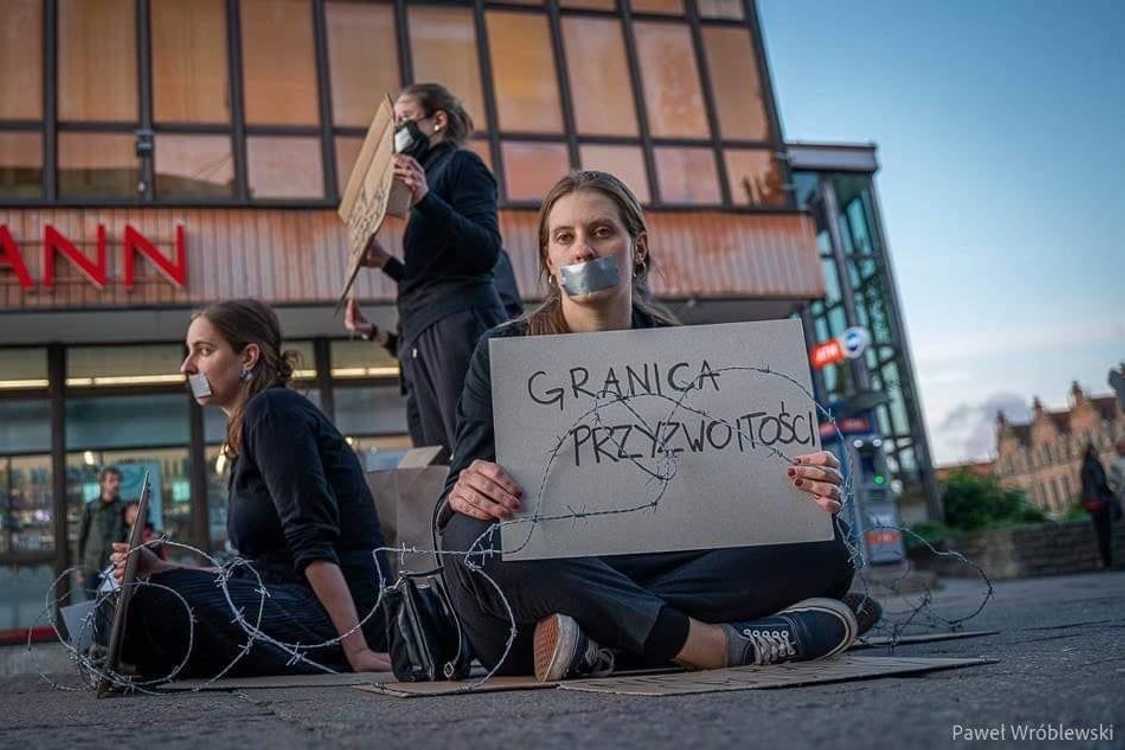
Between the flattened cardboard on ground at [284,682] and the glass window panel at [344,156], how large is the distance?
8.78m

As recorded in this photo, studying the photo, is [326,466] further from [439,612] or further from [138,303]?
[138,303]

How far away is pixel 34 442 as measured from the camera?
11.0 metres

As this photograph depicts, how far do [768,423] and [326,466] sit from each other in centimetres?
159

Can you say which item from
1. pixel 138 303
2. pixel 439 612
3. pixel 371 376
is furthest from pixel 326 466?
pixel 371 376

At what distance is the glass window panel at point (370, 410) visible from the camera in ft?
39.4

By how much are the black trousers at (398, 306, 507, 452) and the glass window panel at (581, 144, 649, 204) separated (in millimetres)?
8614

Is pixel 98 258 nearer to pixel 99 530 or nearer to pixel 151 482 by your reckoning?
pixel 151 482

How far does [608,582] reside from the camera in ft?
7.36

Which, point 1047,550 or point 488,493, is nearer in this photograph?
point 488,493

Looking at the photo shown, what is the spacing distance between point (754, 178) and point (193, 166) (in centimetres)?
655

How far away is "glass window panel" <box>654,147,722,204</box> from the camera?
12508 mm

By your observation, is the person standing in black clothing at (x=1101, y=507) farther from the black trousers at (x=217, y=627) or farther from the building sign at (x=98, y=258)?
the black trousers at (x=217, y=627)

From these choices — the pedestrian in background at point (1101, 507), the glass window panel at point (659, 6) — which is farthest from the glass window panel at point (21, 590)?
the pedestrian in background at point (1101, 507)

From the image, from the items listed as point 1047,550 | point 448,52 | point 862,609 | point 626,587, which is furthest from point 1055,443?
point 626,587
